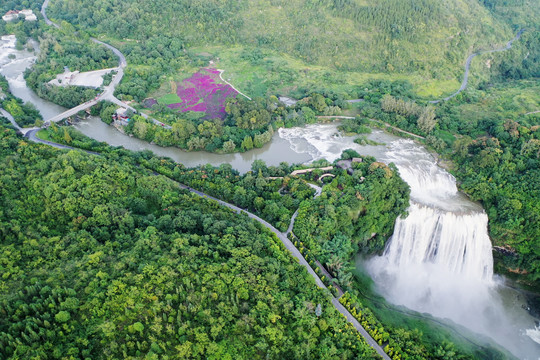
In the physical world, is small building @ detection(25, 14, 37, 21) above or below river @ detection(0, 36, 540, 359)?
above

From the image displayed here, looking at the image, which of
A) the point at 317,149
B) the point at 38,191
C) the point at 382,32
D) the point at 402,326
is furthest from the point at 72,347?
the point at 382,32

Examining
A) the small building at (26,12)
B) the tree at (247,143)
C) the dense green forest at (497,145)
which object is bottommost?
the tree at (247,143)

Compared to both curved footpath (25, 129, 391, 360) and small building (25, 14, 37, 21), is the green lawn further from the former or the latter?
small building (25, 14, 37, 21)

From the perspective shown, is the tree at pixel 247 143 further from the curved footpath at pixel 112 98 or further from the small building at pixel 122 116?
the small building at pixel 122 116

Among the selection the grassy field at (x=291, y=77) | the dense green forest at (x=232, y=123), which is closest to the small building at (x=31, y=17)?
the grassy field at (x=291, y=77)

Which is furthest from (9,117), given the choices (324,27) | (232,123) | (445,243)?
(445,243)

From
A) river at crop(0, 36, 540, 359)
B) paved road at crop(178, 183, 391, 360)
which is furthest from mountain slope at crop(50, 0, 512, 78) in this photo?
paved road at crop(178, 183, 391, 360)

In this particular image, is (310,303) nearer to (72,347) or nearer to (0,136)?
(72,347)
